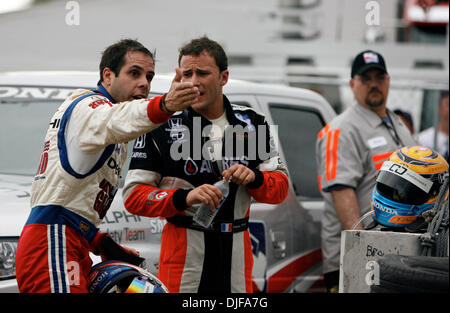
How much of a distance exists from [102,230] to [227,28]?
947 centimetres

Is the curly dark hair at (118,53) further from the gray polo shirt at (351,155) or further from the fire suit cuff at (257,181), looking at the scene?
the gray polo shirt at (351,155)

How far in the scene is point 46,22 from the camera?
31.3 feet

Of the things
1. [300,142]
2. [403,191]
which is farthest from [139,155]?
[300,142]

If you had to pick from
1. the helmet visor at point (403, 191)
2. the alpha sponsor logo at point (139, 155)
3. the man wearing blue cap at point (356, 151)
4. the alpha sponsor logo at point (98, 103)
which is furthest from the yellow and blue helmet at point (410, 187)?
the man wearing blue cap at point (356, 151)

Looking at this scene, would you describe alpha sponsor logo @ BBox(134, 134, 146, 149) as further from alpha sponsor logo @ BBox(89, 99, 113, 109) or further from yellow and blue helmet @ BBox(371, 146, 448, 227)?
yellow and blue helmet @ BBox(371, 146, 448, 227)

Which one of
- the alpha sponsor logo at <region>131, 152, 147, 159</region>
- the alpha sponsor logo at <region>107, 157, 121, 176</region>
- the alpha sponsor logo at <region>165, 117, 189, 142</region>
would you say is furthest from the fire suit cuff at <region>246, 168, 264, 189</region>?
the alpha sponsor logo at <region>107, 157, 121, 176</region>

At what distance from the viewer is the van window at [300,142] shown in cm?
558

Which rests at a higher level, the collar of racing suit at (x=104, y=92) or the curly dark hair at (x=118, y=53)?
the curly dark hair at (x=118, y=53)

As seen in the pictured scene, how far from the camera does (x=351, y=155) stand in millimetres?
5035

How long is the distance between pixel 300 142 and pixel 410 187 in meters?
2.63

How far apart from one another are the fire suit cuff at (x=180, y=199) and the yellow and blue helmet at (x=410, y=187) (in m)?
0.93

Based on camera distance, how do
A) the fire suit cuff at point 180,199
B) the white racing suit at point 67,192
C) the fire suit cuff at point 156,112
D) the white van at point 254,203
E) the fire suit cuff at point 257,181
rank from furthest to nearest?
the white van at point 254,203 < the fire suit cuff at point 257,181 < the fire suit cuff at point 180,199 < the white racing suit at point 67,192 < the fire suit cuff at point 156,112

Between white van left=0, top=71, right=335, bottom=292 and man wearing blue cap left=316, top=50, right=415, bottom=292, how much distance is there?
218 mm
